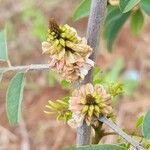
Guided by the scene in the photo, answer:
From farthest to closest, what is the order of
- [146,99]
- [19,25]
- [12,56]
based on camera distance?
[19,25]
[12,56]
[146,99]

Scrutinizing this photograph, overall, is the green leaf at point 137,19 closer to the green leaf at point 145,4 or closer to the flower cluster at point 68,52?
Result: the green leaf at point 145,4

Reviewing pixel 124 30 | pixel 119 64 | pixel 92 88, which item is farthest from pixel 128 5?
pixel 124 30

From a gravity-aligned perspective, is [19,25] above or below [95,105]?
above

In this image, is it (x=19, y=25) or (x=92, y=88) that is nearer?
(x=92, y=88)

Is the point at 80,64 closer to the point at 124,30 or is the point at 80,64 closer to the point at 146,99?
the point at 146,99

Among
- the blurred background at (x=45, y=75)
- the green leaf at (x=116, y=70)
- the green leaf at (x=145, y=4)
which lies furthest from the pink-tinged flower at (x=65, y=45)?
the green leaf at (x=116, y=70)

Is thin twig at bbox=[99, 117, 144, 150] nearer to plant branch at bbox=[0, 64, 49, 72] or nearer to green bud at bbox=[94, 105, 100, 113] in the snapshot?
green bud at bbox=[94, 105, 100, 113]

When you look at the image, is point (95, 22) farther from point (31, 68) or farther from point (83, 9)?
point (83, 9)

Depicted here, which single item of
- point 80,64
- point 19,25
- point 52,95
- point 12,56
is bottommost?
point 80,64
